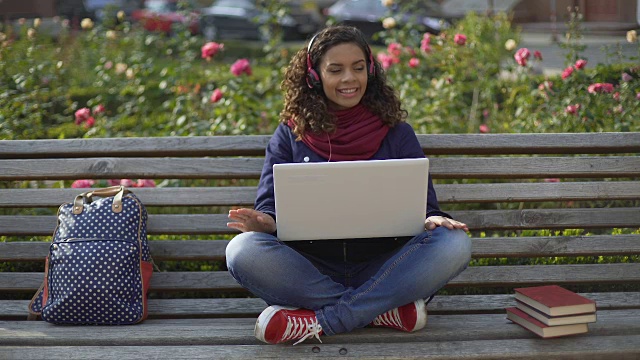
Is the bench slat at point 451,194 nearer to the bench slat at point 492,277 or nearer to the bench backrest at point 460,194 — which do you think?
the bench backrest at point 460,194

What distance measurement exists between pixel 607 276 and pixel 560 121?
1.19m

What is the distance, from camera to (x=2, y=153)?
11.2 feet

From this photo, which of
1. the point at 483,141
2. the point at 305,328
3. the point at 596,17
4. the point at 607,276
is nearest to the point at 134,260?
the point at 305,328

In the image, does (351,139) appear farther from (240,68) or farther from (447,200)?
(240,68)

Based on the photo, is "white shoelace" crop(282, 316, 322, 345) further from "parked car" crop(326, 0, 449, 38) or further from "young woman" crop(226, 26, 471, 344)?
"parked car" crop(326, 0, 449, 38)

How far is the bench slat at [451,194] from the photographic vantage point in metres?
3.29

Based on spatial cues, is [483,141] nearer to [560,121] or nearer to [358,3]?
[560,121]

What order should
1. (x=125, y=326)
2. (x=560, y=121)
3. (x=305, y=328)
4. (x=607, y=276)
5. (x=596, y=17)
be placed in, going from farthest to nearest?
(x=596, y=17) < (x=560, y=121) < (x=607, y=276) < (x=125, y=326) < (x=305, y=328)

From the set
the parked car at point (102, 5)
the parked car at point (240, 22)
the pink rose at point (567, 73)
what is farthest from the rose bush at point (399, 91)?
the parked car at point (102, 5)

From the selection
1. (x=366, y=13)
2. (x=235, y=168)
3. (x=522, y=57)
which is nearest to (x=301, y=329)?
(x=235, y=168)

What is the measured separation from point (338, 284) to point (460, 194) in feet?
2.37

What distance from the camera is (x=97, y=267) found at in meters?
2.98

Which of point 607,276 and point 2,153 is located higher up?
point 2,153

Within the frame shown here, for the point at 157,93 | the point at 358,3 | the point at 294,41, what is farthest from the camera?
the point at 294,41
